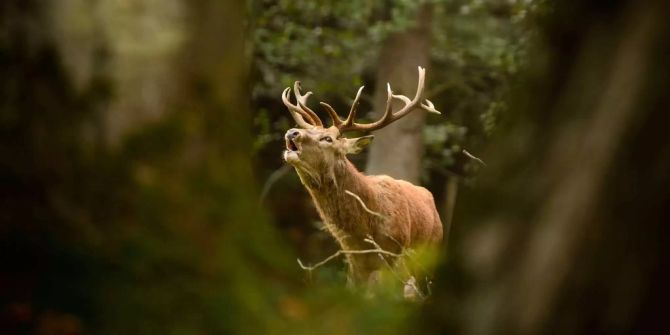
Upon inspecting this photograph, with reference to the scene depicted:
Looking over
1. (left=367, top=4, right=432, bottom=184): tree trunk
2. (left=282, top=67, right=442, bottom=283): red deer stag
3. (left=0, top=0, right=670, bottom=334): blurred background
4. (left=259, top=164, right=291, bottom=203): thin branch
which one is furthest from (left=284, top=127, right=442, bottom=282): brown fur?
(left=0, top=0, right=670, bottom=334): blurred background

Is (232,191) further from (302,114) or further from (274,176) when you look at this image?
(274,176)

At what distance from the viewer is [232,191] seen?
9.14 feet

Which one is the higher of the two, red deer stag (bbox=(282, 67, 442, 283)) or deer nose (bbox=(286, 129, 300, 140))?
deer nose (bbox=(286, 129, 300, 140))

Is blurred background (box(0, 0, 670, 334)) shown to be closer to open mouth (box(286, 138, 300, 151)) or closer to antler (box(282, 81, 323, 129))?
open mouth (box(286, 138, 300, 151))

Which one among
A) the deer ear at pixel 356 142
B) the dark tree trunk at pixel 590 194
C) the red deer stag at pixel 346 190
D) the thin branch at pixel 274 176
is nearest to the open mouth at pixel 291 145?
the red deer stag at pixel 346 190

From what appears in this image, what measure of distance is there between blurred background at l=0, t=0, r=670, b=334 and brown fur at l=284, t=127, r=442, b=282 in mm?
6429

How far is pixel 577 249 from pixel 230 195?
0.84 meters

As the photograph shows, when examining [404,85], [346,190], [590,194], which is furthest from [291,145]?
[590,194]

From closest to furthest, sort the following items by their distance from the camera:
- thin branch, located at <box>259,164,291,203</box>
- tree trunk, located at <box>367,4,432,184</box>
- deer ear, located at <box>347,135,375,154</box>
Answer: deer ear, located at <box>347,135,375,154</box> → tree trunk, located at <box>367,4,432,184</box> → thin branch, located at <box>259,164,291,203</box>

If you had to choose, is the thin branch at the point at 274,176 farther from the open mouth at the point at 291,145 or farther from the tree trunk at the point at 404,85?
the open mouth at the point at 291,145

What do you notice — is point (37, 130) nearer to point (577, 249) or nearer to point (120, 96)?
point (120, 96)

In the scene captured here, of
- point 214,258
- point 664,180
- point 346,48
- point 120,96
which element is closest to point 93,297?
point 214,258

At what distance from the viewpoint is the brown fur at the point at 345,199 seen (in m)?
9.57

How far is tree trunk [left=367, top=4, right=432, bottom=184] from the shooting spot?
1593 centimetres
